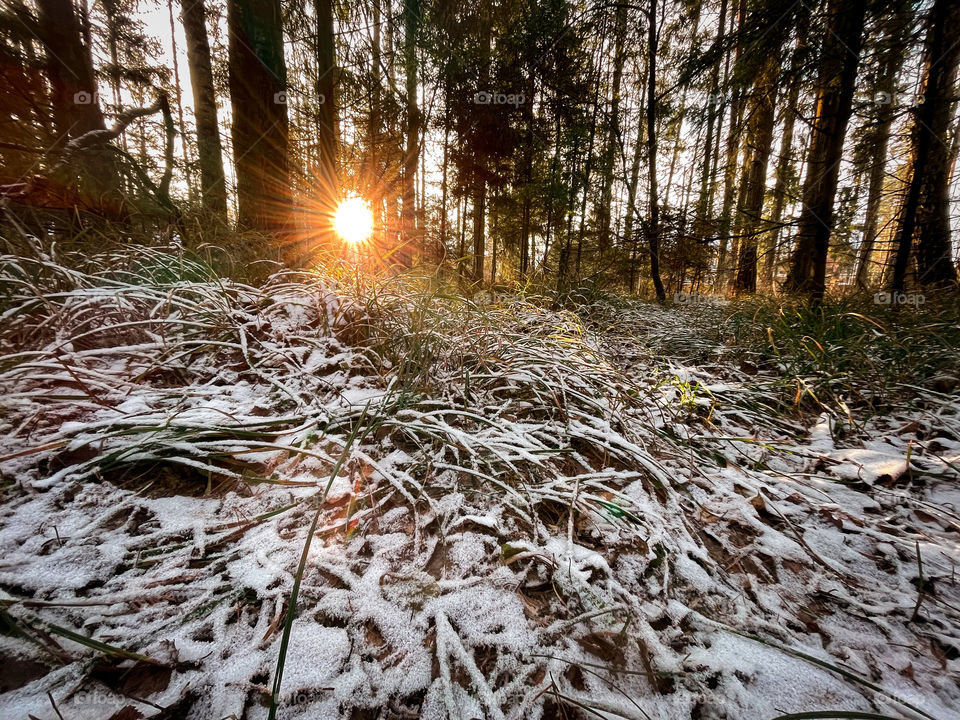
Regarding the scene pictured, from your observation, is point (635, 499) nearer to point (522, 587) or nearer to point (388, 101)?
point (522, 587)

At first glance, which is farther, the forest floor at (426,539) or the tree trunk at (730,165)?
the tree trunk at (730,165)

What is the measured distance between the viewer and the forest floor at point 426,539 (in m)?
0.48

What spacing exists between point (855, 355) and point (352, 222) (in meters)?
3.59

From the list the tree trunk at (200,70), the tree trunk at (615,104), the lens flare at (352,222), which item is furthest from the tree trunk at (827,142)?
the tree trunk at (200,70)

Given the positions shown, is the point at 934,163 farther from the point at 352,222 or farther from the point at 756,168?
the point at 352,222

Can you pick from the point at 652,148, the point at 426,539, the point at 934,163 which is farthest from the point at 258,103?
the point at 934,163

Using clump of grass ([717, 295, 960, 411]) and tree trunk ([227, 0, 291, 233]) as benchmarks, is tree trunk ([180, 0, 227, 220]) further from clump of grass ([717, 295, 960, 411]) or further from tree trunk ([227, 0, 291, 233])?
clump of grass ([717, 295, 960, 411])

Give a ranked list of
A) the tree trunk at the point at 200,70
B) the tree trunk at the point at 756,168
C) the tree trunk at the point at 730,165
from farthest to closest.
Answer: the tree trunk at the point at 200,70
the tree trunk at the point at 730,165
the tree trunk at the point at 756,168

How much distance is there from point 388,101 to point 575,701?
22.5 feet

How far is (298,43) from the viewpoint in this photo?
4.44 metres

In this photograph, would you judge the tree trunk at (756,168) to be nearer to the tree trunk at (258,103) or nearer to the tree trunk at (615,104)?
the tree trunk at (615,104)

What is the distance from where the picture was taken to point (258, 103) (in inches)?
117

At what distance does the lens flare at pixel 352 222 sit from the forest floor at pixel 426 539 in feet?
4.72

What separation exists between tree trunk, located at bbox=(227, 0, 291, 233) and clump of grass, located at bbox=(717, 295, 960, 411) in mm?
4019
